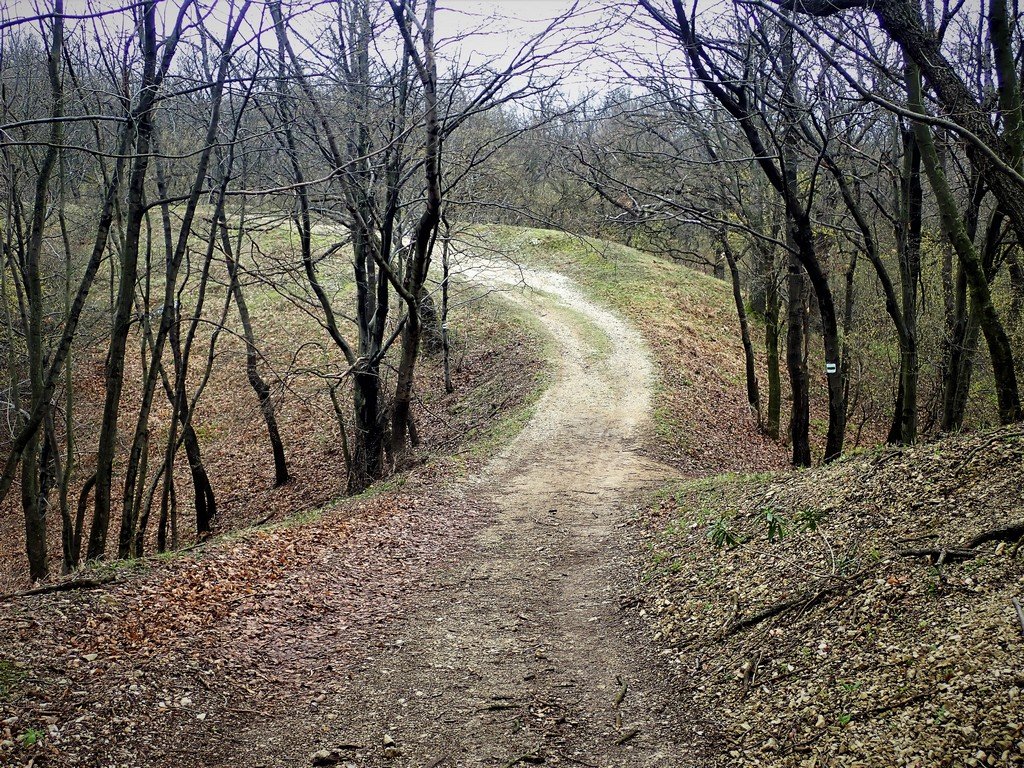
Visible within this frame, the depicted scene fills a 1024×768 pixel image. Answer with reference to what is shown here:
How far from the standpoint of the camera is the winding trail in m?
4.70

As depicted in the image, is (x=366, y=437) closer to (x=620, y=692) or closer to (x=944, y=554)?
(x=620, y=692)

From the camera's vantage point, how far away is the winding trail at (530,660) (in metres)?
4.70

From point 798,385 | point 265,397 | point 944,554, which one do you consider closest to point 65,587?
point 944,554

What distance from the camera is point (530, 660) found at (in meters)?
5.93

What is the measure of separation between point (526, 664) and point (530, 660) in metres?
0.07

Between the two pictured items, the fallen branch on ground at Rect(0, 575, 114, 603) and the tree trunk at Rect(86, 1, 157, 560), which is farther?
the tree trunk at Rect(86, 1, 157, 560)

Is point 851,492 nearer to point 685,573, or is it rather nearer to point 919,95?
point 685,573

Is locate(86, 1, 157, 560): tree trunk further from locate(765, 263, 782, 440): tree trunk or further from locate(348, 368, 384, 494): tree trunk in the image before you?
locate(765, 263, 782, 440): tree trunk

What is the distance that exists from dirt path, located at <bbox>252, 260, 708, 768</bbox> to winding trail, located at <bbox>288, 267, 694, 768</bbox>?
1 cm

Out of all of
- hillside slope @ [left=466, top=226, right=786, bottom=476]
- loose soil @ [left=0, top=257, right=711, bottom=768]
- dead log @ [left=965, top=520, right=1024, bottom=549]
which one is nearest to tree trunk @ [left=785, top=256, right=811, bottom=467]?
loose soil @ [left=0, top=257, right=711, bottom=768]

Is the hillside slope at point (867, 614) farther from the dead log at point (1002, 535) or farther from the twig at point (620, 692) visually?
the twig at point (620, 692)

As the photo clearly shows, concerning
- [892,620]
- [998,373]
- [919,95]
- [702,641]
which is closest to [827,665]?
[892,620]

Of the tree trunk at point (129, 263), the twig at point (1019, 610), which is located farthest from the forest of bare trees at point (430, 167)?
the twig at point (1019, 610)

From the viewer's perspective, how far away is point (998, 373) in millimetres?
7180
